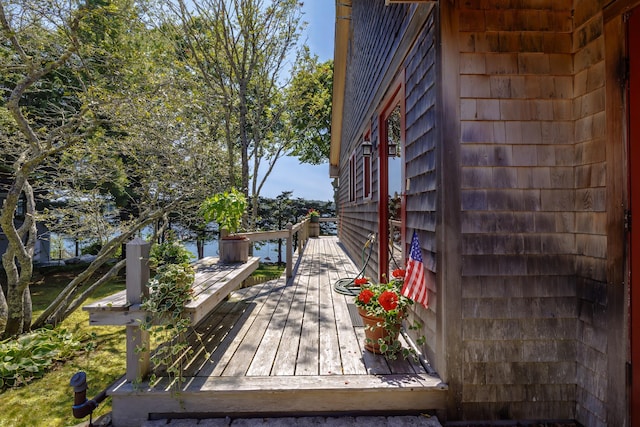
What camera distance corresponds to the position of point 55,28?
Result: 553 cm

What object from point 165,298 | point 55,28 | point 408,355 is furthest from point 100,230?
point 408,355

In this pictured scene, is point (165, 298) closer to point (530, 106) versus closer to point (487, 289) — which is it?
point (487, 289)

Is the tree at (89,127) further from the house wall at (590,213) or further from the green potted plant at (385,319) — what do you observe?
the house wall at (590,213)

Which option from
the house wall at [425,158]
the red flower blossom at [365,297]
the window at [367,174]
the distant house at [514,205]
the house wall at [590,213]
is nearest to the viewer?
the house wall at [590,213]

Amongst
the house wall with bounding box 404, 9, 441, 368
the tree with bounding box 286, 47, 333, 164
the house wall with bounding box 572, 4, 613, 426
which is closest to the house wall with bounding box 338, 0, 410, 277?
the house wall with bounding box 404, 9, 441, 368

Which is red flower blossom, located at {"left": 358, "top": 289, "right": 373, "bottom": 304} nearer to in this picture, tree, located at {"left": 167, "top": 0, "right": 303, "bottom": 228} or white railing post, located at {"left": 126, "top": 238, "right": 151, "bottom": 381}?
white railing post, located at {"left": 126, "top": 238, "right": 151, "bottom": 381}

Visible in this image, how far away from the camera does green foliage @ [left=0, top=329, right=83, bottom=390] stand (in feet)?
12.4

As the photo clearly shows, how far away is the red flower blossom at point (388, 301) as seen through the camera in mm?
2225

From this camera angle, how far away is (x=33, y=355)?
422 centimetres

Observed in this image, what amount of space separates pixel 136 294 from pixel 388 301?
183 cm

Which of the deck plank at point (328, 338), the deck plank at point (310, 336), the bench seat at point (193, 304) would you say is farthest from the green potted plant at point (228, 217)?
the deck plank at point (328, 338)

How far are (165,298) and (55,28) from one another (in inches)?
267

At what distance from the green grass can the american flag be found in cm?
A: 371

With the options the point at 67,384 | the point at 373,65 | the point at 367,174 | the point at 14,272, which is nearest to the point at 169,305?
the point at 67,384
